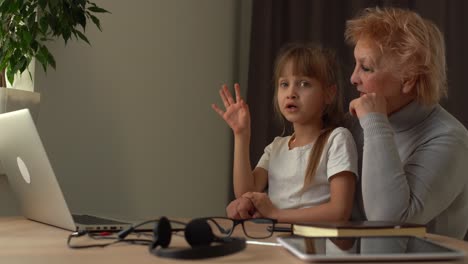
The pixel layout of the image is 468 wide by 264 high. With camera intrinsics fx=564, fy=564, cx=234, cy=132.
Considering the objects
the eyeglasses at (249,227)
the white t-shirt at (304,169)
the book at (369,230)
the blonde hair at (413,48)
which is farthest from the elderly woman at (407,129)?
the book at (369,230)

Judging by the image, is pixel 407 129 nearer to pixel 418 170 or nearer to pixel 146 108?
pixel 418 170

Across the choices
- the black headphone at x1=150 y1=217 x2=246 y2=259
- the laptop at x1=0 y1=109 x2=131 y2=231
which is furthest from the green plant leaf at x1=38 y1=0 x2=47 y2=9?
the black headphone at x1=150 y1=217 x2=246 y2=259

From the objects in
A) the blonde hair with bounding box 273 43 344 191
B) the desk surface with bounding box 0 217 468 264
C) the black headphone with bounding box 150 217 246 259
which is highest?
the blonde hair with bounding box 273 43 344 191

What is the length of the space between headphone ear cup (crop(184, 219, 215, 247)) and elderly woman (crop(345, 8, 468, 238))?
2.08 ft

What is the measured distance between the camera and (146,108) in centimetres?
243

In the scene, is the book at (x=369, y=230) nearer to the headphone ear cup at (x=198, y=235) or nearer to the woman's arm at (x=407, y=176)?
the headphone ear cup at (x=198, y=235)

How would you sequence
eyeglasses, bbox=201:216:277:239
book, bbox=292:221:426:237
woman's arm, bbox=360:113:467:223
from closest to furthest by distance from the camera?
1. book, bbox=292:221:426:237
2. eyeglasses, bbox=201:216:277:239
3. woman's arm, bbox=360:113:467:223

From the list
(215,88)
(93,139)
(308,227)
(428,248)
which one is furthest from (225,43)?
(428,248)

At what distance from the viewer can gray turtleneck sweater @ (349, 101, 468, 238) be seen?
49.5 inches

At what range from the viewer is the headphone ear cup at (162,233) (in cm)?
73

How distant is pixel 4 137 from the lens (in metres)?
1.18

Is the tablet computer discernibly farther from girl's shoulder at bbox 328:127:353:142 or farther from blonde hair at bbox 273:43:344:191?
blonde hair at bbox 273:43:344:191

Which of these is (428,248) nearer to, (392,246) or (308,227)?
(392,246)

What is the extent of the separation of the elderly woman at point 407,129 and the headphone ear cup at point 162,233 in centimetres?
67
